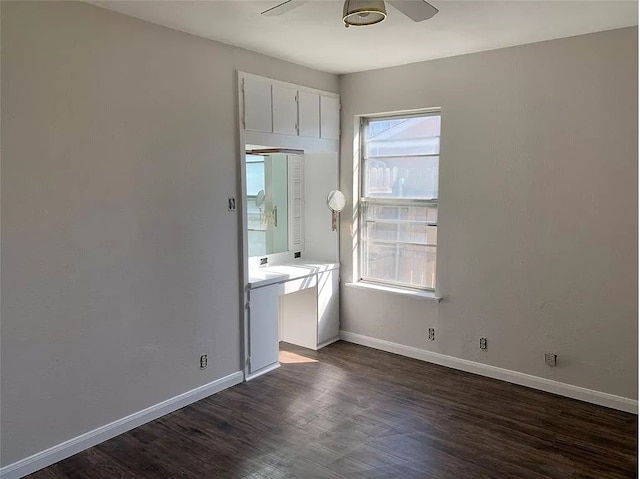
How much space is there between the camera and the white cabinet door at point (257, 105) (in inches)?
152

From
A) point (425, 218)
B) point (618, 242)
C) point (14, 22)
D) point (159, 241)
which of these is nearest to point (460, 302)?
point (425, 218)

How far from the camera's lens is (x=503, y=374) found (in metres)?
4.06

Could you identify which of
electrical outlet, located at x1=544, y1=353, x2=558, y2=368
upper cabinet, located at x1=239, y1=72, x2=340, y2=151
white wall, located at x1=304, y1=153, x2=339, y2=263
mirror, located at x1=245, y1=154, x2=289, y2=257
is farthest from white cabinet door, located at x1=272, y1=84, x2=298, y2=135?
electrical outlet, located at x1=544, y1=353, x2=558, y2=368

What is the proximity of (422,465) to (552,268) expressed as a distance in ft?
5.89

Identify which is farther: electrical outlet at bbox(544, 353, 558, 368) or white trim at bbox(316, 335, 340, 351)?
white trim at bbox(316, 335, 340, 351)

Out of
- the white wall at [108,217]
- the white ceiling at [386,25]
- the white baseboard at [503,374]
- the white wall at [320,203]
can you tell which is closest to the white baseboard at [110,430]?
the white wall at [108,217]

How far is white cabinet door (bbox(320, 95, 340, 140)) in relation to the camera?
15.1 ft

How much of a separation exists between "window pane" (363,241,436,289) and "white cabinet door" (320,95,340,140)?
1.09 metres

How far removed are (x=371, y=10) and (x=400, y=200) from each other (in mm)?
2464

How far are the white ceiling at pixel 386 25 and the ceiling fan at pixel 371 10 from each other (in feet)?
1.49

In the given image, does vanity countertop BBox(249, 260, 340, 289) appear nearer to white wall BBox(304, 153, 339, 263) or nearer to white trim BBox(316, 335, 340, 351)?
white wall BBox(304, 153, 339, 263)

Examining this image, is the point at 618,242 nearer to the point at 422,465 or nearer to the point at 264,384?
the point at 422,465

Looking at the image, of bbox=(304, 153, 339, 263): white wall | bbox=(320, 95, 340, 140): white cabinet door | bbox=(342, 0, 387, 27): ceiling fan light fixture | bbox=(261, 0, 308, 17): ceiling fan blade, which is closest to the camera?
bbox=(342, 0, 387, 27): ceiling fan light fixture

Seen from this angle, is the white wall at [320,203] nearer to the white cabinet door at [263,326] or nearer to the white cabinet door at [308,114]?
the white cabinet door at [308,114]
